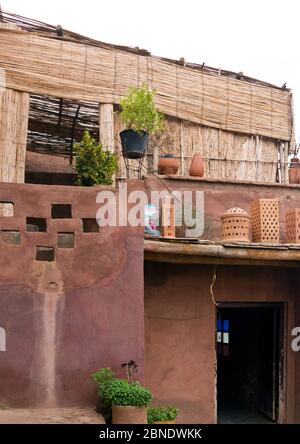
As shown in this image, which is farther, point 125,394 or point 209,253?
point 209,253

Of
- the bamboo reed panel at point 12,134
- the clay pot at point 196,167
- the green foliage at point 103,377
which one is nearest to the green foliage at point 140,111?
the clay pot at point 196,167

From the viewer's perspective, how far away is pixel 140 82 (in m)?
10.0

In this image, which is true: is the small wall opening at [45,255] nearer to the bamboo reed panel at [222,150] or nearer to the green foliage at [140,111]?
the green foliage at [140,111]

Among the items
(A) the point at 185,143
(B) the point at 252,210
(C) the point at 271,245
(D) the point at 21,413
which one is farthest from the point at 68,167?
(D) the point at 21,413

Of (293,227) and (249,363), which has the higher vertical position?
(293,227)

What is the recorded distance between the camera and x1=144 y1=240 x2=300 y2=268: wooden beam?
278 inches

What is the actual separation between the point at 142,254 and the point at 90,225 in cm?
77

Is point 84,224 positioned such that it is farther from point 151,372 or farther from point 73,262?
point 151,372

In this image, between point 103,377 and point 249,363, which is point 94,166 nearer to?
point 103,377

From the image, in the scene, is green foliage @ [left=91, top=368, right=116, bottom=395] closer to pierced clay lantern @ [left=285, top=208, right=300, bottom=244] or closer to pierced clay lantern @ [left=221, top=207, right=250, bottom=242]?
pierced clay lantern @ [left=221, top=207, right=250, bottom=242]

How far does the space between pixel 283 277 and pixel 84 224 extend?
382 centimetres

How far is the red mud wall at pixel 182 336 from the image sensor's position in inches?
316

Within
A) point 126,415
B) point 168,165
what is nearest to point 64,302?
point 126,415

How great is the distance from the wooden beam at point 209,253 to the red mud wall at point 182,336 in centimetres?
66
